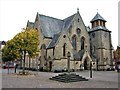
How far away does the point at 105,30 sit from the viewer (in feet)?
181

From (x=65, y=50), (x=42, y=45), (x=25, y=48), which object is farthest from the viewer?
(x=42, y=45)

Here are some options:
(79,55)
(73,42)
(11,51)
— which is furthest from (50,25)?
(11,51)

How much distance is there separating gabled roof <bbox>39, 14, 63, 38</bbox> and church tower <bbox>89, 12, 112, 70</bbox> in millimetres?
10804

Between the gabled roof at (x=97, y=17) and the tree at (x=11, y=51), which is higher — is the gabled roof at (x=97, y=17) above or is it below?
above

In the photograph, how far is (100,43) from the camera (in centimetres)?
5366

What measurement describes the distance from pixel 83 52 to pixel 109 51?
1089 centimetres

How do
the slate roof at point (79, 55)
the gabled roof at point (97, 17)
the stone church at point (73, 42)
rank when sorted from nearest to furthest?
the stone church at point (73, 42) → the slate roof at point (79, 55) → the gabled roof at point (97, 17)

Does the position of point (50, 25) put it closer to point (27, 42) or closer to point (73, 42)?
point (73, 42)

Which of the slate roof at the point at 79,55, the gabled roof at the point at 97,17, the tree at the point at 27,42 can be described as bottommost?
the slate roof at the point at 79,55

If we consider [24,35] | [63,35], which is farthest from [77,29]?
[24,35]

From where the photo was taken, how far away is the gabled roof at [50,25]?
160 feet

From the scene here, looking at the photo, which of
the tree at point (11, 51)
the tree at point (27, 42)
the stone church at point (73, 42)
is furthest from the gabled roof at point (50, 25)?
the tree at point (27, 42)

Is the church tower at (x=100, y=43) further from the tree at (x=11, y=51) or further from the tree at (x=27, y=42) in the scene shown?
the tree at (x=27, y=42)

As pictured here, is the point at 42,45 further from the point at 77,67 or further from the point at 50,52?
the point at 77,67
